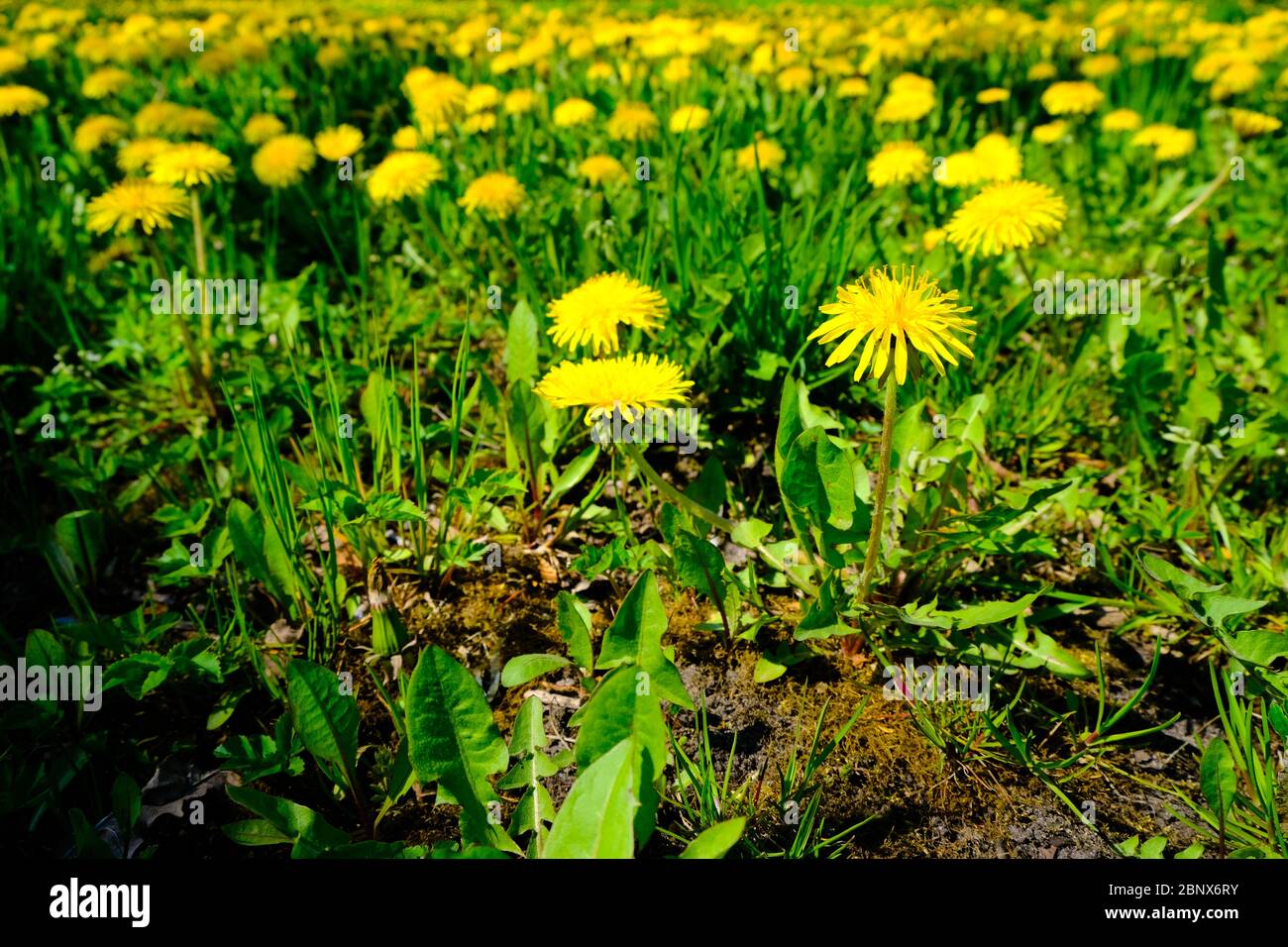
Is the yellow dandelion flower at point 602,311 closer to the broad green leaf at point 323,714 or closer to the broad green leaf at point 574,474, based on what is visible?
the broad green leaf at point 574,474

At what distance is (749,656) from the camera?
6.10ft

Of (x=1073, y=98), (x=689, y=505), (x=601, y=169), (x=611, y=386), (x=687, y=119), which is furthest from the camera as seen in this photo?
(x=1073, y=98)

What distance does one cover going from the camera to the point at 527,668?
1.67 metres

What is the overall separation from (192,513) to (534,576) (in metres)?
0.82

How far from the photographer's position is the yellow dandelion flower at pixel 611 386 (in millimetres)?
1572

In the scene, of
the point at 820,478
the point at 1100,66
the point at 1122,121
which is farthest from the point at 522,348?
the point at 1100,66

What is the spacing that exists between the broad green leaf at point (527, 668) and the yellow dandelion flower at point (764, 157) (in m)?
1.99

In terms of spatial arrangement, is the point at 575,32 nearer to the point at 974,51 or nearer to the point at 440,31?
the point at 440,31

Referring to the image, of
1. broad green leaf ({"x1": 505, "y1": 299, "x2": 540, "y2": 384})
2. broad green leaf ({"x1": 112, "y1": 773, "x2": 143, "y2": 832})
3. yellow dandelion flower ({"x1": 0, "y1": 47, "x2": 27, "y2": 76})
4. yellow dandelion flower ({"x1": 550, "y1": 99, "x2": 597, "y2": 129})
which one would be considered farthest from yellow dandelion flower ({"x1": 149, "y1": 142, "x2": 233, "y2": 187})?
broad green leaf ({"x1": 112, "y1": 773, "x2": 143, "y2": 832})

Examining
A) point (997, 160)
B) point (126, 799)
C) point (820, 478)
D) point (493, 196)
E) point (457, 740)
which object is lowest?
point (126, 799)

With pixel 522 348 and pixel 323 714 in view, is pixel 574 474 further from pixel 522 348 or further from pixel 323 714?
pixel 323 714

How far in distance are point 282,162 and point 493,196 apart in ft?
2.99
